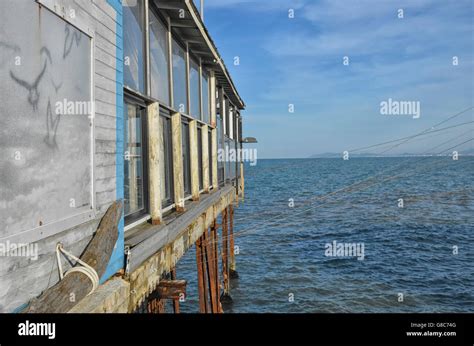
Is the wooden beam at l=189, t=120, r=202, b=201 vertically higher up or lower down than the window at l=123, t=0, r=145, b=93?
lower down

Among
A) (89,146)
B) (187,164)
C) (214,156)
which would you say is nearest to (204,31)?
(187,164)

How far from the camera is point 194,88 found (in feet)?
30.1

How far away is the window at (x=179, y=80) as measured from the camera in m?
7.24

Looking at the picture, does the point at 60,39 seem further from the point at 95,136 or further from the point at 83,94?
the point at 95,136

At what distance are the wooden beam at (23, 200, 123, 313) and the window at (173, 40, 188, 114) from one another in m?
3.51

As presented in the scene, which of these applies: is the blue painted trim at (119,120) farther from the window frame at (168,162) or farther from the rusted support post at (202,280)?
the rusted support post at (202,280)

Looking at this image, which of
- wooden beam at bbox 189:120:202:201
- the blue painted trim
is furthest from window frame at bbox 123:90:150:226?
wooden beam at bbox 189:120:202:201

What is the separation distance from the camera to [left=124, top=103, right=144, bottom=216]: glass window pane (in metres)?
4.82

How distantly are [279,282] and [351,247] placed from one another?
640 centimetres

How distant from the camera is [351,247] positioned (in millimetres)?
21500

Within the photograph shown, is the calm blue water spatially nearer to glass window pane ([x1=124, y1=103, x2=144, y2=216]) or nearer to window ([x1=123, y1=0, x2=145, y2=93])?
glass window pane ([x1=124, y1=103, x2=144, y2=216])

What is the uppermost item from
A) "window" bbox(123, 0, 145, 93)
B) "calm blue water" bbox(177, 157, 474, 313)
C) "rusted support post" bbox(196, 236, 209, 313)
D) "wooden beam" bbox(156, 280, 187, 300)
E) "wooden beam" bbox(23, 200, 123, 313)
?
"window" bbox(123, 0, 145, 93)

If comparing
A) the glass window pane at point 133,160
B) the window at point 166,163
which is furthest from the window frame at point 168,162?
the glass window pane at point 133,160

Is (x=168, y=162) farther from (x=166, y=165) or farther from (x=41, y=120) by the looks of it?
(x=41, y=120)
